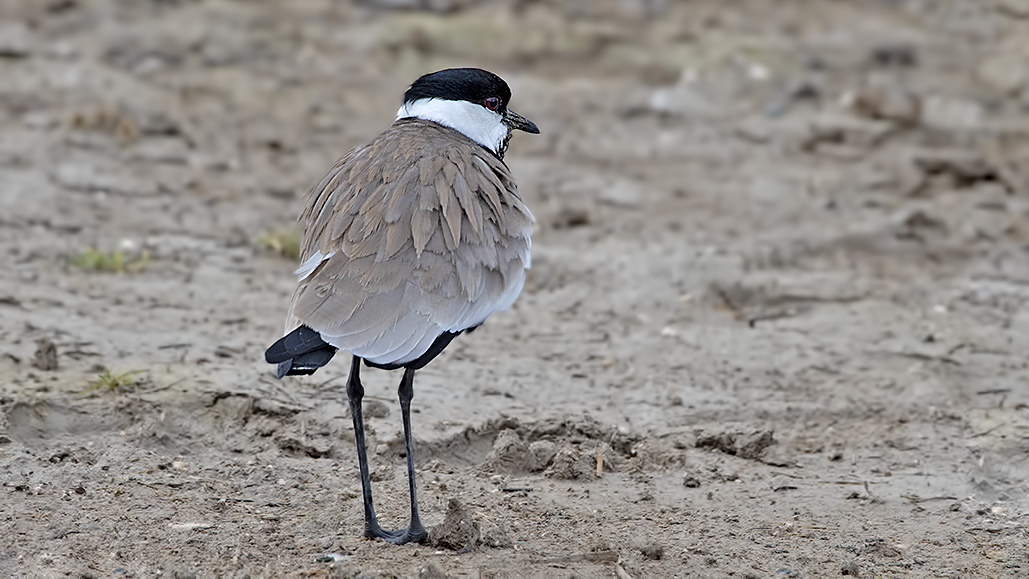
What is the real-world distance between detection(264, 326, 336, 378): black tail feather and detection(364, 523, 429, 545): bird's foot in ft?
2.36

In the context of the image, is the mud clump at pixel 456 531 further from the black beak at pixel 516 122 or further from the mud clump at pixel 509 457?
the black beak at pixel 516 122

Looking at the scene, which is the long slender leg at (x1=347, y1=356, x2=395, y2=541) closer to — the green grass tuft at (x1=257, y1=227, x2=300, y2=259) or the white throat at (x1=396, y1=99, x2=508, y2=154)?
the white throat at (x1=396, y1=99, x2=508, y2=154)

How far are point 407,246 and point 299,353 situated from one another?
63 centimetres

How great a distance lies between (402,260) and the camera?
398 cm

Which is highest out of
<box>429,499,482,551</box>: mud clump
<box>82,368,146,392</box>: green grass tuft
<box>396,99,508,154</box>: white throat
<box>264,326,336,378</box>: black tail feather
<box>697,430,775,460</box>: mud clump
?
<box>396,99,508,154</box>: white throat

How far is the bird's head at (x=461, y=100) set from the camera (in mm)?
4867

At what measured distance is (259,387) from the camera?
198 inches

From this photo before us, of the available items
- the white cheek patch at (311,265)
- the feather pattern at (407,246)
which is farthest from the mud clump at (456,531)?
the white cheek patch at (311,265)

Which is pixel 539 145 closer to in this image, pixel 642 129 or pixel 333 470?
pixel 642 129

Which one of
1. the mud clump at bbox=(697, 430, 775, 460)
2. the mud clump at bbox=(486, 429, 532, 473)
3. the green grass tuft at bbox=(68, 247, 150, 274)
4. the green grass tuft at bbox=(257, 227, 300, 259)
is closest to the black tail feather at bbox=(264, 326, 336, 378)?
the mud clump at bbox=(486, 429, 532, 473)

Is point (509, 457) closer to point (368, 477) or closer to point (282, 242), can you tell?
point (368, 477)

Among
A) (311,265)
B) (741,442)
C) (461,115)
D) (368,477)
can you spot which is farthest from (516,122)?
(368,477)

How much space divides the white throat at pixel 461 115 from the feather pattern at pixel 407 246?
29 cm

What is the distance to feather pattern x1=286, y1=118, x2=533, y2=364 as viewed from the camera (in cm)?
379
